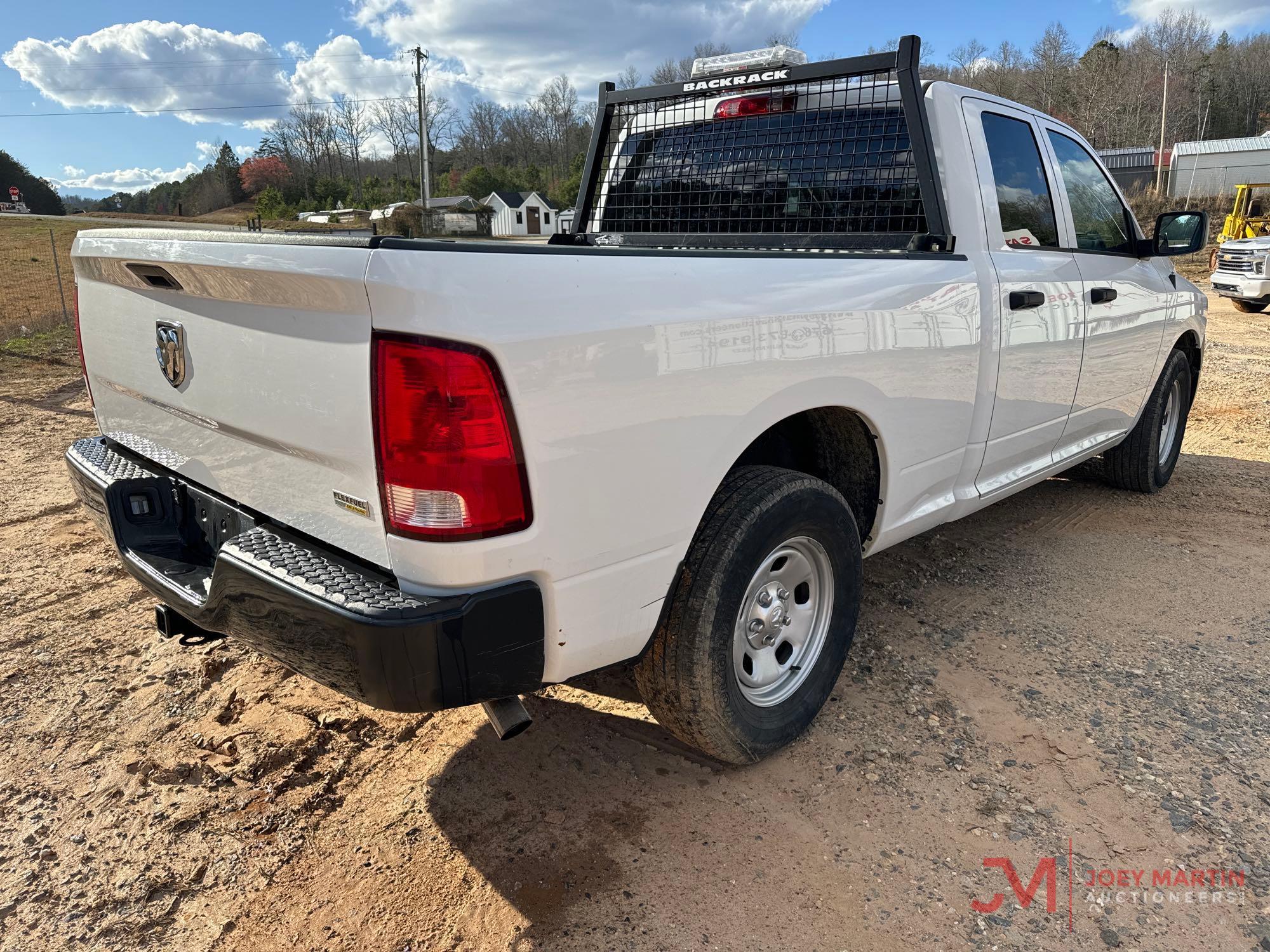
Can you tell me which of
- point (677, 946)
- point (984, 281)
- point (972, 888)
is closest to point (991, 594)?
point (984, 281)

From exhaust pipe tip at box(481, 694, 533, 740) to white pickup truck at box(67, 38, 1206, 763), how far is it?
0.01 meters

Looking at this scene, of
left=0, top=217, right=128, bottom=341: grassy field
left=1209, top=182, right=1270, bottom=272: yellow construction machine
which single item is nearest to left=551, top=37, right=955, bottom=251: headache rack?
left=0, top=217, right=128, bottom=341: grassy field

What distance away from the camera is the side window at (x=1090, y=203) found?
13.2 feet

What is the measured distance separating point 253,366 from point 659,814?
1.69 metres

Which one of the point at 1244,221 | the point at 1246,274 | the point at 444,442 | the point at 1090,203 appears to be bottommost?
the point at 1246,274

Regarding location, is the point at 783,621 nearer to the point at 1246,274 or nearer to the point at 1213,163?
the point at 1246,274

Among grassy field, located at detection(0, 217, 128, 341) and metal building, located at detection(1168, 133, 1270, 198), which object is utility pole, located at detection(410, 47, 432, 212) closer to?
grassy field, located at detection(0, 217, 128, 341)

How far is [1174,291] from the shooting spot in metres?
4.96

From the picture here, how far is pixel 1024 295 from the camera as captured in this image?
11.1 feet

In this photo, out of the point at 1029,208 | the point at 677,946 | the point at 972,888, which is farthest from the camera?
the point at 1029,208

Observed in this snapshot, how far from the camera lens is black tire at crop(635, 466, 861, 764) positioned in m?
2.33

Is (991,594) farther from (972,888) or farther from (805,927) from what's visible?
(805,927)

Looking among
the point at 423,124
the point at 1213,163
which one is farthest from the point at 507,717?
the point at 1213,163

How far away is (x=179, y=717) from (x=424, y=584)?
69.6 inches
